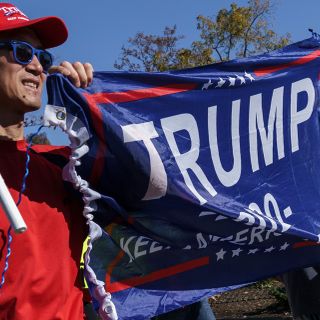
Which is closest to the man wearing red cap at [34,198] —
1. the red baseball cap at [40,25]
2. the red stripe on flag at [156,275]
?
the red baseball cap at [40,25]

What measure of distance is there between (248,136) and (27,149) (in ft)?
4.03

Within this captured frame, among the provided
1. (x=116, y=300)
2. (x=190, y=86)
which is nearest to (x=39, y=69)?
(x=190, y=86)

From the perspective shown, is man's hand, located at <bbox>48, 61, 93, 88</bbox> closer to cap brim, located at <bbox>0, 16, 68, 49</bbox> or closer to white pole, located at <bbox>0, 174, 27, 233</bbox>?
cap brim, located at <bbox>0, 16, 68, 49</bbox>

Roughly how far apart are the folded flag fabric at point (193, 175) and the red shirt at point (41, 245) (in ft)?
0.28

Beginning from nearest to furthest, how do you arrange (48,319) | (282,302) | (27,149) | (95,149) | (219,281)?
(48,319)
(27,149)
(95,149)
(219,281)
(282,302)

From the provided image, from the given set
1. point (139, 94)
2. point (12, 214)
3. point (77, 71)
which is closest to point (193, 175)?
point (139, 94)

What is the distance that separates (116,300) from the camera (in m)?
2.87

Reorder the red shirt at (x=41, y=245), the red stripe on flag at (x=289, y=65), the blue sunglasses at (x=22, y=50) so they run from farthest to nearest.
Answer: the red stripe on flag at (x=289, y=65), the blue sunglasses at (x=22, y=50), the red shirt at (x=41, y=245)

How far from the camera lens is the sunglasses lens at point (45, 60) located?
2738mm

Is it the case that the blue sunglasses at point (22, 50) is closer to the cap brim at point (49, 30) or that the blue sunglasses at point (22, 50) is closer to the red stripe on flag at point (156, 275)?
the cap brim at point (49, 30)

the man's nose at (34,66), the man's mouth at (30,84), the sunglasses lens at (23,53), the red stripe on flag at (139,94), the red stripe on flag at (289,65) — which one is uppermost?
the sunglasses lens at (23,53)

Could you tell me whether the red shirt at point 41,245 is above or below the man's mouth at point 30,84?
below

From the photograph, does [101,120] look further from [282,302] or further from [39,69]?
[282,302]

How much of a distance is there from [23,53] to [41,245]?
2.53 feet
